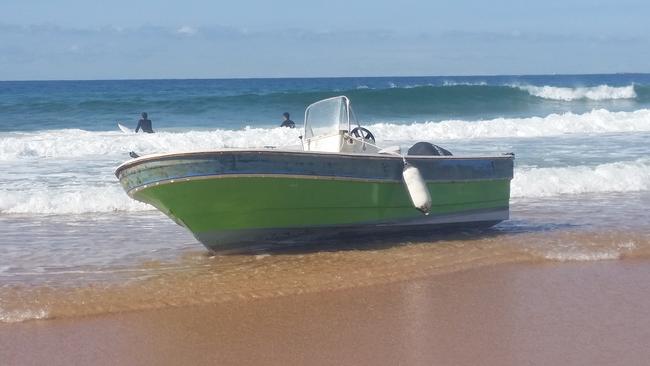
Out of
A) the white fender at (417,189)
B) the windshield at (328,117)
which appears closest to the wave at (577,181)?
the windshield at (328,117)

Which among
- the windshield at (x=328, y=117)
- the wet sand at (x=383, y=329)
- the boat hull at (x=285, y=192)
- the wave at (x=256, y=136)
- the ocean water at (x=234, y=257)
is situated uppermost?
the windshield at (x=328, y=117)

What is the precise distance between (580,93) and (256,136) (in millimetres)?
31827

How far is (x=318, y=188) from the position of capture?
860 cm

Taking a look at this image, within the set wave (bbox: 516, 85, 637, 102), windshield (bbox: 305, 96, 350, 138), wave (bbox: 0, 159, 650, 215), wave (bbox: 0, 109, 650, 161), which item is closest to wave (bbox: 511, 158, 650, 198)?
wave (bbox: 0, 159, 650, 215)

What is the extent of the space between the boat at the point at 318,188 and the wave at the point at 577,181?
364 centimetres

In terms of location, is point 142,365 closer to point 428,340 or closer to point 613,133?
point 428,340

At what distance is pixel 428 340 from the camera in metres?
5.88

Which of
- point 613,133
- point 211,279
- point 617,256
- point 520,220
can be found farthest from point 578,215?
point 613,133

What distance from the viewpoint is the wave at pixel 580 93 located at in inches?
1885

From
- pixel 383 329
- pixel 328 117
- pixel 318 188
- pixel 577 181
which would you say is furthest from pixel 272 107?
pixel 383 329

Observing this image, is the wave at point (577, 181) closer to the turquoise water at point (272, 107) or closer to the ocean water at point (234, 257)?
the ocean water at point (234, 257)

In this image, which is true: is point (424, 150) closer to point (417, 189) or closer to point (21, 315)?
point (417, 189)

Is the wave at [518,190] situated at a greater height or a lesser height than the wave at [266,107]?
lesser

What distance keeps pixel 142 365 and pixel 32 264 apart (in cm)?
329
